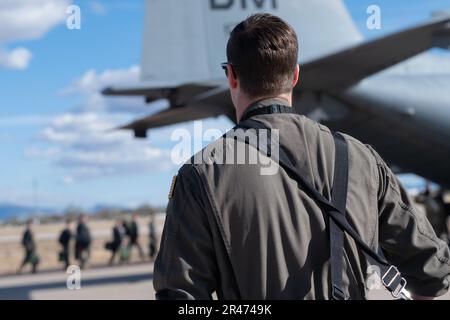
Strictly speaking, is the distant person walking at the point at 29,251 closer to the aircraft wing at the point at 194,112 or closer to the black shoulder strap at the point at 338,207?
the aircraft wing at the point at 194,112

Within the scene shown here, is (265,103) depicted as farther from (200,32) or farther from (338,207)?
(200,32)

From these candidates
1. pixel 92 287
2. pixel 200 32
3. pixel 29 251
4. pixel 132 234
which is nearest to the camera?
pixel 92 287

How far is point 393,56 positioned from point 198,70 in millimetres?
4073

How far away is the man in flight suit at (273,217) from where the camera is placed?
2.05 meters

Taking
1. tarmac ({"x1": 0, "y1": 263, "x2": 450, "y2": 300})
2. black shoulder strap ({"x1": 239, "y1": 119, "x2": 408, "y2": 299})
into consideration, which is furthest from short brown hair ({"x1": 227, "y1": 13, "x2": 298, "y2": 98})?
tarmac ({"x1": 0, "y1": 263, "x2": 450, "y2": 300})

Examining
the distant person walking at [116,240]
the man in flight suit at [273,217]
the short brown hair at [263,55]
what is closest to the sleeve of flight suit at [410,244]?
the man in flight suit at [273,217]

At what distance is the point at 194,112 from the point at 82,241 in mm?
6576

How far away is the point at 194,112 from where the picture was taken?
511 inches

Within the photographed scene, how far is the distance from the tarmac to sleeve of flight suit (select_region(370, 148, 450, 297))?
23.2 ft

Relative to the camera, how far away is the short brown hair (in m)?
2.12

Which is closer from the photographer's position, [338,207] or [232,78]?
[338,207]

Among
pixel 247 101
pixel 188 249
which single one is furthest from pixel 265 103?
pixel 188 249

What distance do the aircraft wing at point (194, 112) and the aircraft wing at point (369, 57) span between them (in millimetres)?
1375
